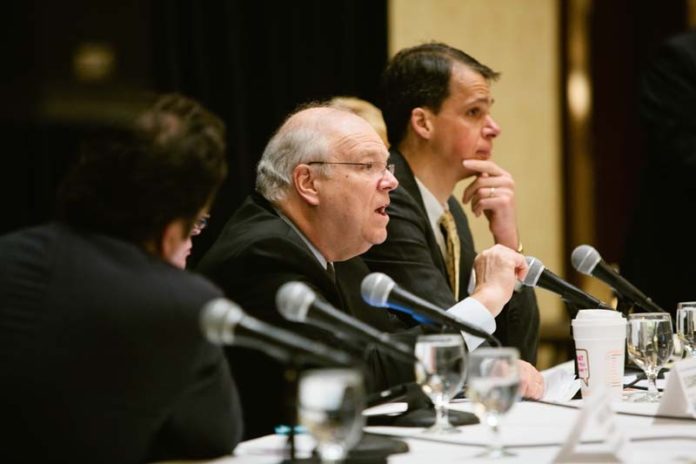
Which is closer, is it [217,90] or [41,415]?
[41,415]

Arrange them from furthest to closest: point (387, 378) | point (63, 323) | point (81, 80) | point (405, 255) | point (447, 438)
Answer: point (81, 80) < point (405, 255) < point (387, 378) < point (447, 438) < point (63, 323)

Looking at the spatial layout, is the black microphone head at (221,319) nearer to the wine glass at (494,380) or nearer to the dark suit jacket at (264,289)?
the wine glass at (494,380)

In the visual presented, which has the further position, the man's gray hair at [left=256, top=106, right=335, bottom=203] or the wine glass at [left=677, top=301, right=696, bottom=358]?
the man's gray hair at [left=256, top=106, right=335, bottom=203]

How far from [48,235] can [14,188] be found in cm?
276

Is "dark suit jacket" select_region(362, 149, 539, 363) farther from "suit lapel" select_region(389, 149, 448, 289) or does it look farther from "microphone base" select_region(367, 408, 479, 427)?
"microphone base" select_region(367, 408, 479, 427)

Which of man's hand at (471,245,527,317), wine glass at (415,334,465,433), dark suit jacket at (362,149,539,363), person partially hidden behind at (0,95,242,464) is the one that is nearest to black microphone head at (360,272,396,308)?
wine glass at (415,334,465,433)

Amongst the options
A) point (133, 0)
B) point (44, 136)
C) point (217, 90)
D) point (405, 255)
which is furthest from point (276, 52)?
point (405, 255)

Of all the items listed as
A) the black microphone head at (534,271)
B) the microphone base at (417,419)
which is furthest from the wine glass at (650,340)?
the microphone base at (417,419)

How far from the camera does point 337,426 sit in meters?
1.34

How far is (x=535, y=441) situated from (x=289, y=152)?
1.09 metres

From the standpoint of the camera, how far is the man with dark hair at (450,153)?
3.22 m

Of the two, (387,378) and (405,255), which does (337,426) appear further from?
(405,255)

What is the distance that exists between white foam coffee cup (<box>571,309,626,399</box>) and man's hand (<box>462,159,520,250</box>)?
98 centimetres

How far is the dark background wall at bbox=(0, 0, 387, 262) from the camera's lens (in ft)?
13.8
